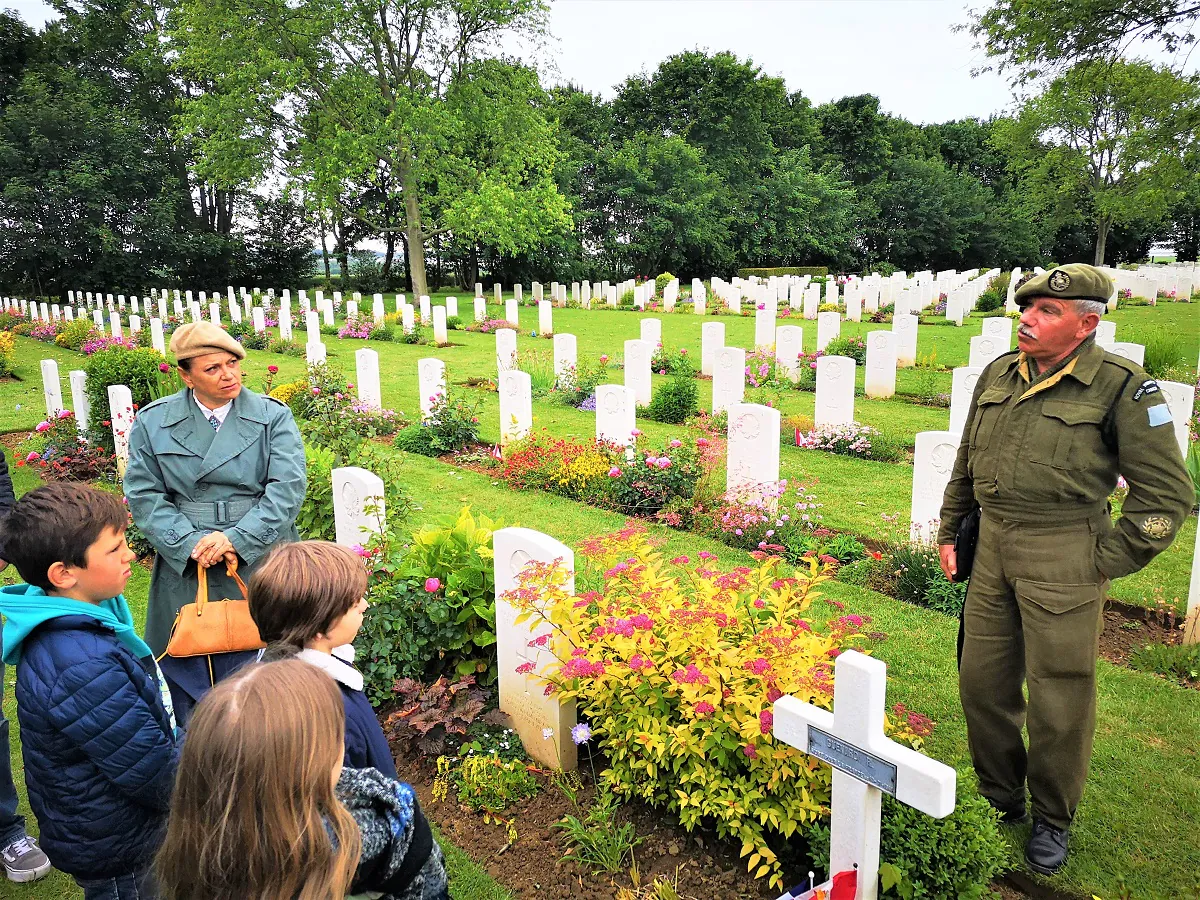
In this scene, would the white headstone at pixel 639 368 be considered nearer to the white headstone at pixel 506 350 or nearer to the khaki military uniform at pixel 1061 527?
the white headstone at pixel 506 350

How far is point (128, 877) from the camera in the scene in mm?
2258

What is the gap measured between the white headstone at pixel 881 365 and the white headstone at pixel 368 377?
640 centimetres

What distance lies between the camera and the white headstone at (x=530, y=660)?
325 cm

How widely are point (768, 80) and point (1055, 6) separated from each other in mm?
29565

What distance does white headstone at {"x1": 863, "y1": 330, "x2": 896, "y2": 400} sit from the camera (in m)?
10.6

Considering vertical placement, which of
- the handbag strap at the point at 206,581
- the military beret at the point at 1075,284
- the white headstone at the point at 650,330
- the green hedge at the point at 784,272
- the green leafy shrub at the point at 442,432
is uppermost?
the green hedge at the point at 784,272

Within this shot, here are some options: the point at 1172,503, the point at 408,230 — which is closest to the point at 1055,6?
the point at 1172,503

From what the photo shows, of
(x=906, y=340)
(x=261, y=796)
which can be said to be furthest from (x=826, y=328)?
(x=261, y=796)

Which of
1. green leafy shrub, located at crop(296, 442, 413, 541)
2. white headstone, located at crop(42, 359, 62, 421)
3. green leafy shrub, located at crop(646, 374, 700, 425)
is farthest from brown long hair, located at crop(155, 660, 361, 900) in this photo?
white headstone, located at crop(42, 359, 62, 421)

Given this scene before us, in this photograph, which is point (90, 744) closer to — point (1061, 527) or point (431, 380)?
point (1061, 527)

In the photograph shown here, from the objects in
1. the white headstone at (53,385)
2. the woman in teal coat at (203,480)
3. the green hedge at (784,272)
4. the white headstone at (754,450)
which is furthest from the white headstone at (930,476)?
the green hedge at (784,272)

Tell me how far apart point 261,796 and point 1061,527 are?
2.58 meters

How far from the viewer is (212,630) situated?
9.26 feet

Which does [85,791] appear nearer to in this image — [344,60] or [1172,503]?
[1172,503]
